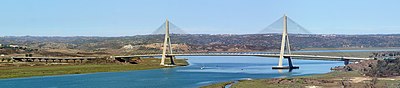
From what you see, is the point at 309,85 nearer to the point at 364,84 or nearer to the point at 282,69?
the point at 364,84

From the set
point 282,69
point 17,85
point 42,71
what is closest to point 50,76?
point 42,71

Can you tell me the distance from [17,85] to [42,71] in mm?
25557

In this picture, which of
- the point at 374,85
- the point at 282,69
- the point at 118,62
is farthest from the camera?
the point at 118,62

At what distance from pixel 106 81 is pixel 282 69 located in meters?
38.5

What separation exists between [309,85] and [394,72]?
59.9ft

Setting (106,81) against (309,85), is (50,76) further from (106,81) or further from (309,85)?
(309,85)

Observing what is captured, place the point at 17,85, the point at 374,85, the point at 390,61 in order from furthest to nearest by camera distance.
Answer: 1. the point at 390,61
2. the point at 17,85
3. the point at 374,85

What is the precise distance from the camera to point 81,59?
129 metres

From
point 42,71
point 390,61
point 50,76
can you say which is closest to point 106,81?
point 50,76

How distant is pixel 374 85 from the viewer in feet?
195

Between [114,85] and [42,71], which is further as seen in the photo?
[42,71]

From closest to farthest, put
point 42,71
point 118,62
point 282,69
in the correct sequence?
1. point 42,71
2. point 282,69
3. point 118,62

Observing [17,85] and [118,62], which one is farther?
[118,62]

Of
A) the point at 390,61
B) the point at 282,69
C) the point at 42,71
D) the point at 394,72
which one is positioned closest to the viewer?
the point at 394,72
